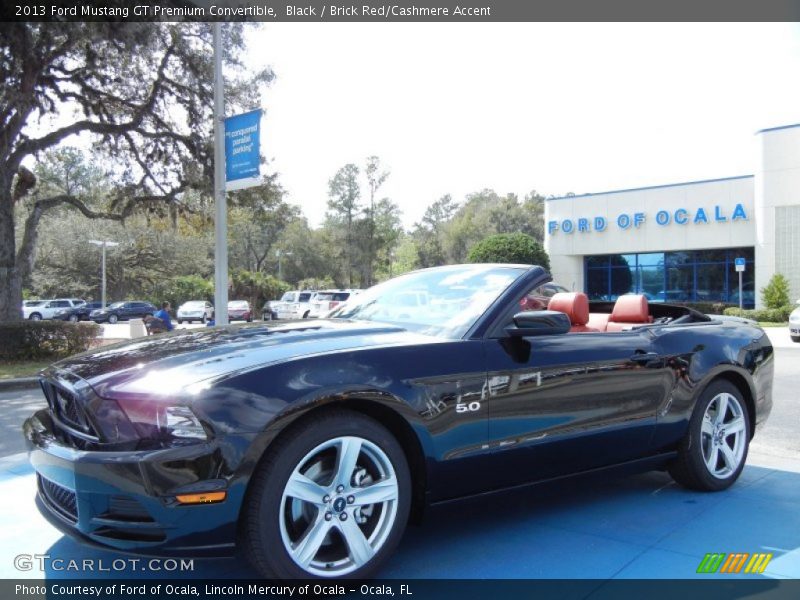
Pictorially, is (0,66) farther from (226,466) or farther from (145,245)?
(145,245)

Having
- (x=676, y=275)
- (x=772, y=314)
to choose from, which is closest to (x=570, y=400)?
(x=772, y=314)

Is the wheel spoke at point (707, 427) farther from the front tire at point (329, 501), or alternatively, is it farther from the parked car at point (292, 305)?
the parked car at point (292, 305)

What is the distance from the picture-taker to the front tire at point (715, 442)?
4.36 metres

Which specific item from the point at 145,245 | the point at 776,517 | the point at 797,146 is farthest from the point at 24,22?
the point at 145,245

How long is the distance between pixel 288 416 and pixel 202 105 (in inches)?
657

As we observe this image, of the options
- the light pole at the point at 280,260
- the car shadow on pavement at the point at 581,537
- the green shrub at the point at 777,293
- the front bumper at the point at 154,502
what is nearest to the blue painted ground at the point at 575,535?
the car shadow on pavement at the point at 581,537

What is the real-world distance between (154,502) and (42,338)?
44.0 ft

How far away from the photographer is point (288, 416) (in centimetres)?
275

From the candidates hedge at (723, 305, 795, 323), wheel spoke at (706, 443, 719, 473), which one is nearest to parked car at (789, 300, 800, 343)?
hedge at (723, 305, 795, 323)

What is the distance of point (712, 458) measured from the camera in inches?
176

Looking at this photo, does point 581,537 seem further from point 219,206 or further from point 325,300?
point 325,300

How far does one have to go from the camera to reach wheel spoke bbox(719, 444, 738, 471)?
4545 mm

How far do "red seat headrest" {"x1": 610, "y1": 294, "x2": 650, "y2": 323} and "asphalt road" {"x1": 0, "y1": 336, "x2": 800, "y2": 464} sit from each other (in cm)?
198

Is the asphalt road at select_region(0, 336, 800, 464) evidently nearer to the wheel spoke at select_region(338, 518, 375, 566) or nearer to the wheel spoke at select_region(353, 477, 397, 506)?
the wheel spoke at select_region(353, 477, 397, 506)
